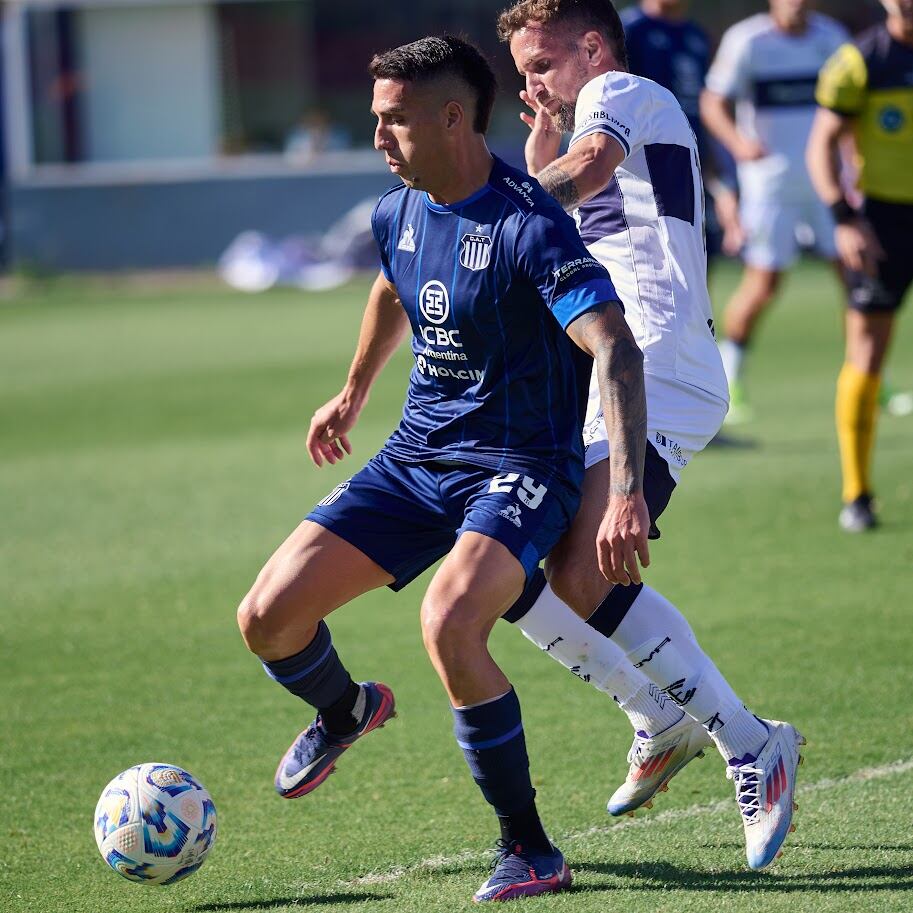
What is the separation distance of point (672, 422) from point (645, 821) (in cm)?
114

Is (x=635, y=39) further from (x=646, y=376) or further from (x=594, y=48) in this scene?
(x=646, y=376)

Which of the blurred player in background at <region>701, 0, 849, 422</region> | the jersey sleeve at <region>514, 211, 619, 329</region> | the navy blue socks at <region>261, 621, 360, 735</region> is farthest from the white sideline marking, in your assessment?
the blurred player in background at <region>701, 0, 849, 422</region>

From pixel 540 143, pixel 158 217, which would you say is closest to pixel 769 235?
pixel 540 143

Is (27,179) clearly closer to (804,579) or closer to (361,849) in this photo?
(804,579)

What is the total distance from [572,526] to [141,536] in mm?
4903

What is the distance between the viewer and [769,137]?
11648mm

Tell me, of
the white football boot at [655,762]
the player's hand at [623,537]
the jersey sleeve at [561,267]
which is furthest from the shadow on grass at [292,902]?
the jersey sleeve at [561,267]

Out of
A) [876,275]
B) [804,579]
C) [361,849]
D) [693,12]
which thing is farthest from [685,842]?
[693,12]

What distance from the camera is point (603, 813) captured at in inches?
174

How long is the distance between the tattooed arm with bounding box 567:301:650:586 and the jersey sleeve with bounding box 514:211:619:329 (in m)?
0.04

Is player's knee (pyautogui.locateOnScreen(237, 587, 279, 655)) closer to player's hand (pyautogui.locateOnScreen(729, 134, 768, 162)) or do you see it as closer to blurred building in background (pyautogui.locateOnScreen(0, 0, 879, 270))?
player's hand (pyautogui.locateOnScreen(729, 134, 768, 162))

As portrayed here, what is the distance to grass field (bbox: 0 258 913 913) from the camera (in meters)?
3.97

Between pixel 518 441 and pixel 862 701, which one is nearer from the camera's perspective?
pixel 518 441

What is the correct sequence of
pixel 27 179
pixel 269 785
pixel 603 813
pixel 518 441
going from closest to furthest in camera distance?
1. pixel 518 441
2. pixel 603 813
3. pixel 269 785
4. pixel 27 179
